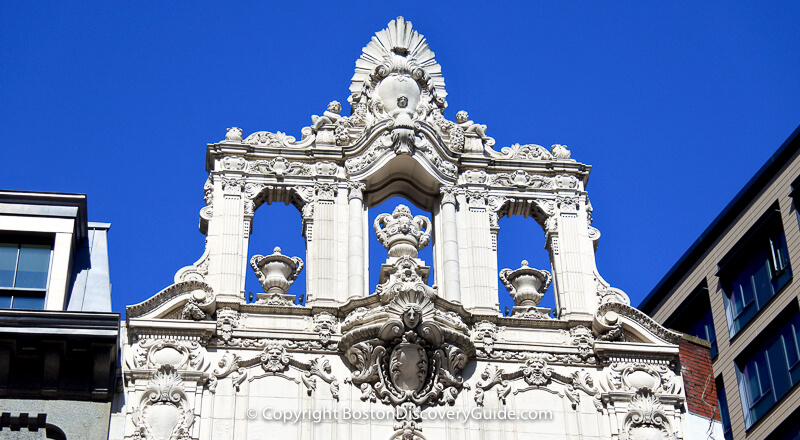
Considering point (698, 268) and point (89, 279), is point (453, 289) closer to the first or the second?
point (89, 279)

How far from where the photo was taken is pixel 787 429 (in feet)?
125

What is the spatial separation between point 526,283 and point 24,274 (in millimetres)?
10334

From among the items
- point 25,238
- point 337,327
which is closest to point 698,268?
Answer: point 337,327

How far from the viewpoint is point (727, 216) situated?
43000 mm

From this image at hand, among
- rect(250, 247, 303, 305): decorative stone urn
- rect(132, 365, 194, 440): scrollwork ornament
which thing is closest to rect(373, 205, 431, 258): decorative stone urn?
rect(250, 247, 303, 305): decorative stone urn

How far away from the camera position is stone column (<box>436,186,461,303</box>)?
28938 mm

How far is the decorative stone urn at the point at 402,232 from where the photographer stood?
29.3 meters

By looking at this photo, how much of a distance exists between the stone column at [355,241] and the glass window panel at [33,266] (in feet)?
20.0

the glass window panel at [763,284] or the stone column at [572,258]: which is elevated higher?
the glass window panel at [763,284]

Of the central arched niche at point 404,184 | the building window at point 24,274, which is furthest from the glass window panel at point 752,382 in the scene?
the building window at point 24,274

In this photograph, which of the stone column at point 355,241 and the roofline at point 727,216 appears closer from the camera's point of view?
the stone column at point 355,241

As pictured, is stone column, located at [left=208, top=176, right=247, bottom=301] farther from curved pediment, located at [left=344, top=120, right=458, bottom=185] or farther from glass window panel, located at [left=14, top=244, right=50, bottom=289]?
glass window panel, located at [left=14, top=244, right=50, bottom=289]

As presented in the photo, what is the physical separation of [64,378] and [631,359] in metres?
11.1

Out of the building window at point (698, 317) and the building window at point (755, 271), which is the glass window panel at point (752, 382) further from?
the building window at point (698, 317)
